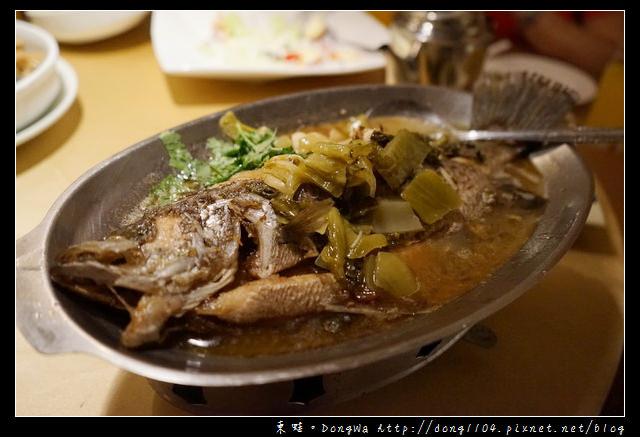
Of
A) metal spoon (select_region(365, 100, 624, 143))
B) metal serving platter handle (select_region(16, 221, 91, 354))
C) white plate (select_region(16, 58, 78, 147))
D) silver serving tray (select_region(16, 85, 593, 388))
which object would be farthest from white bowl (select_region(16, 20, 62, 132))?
metal spoon (select_region(365, 100, 624, 143))

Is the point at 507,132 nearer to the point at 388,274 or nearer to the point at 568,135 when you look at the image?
the point at 568,135

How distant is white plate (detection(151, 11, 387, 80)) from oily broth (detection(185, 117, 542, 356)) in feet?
4.84

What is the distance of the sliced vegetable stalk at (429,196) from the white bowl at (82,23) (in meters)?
2.69

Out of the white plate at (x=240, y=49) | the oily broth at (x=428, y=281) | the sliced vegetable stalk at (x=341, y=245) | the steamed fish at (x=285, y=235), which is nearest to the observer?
the steamed fish at (x=285, y=235)

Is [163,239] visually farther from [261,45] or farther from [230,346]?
[261,45]

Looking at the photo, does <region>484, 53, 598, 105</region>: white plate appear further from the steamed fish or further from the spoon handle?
the steamed fish

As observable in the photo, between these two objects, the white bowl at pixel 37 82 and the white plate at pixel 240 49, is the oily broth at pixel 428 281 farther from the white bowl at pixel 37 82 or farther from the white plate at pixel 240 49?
the white bowl at pixel 37 82

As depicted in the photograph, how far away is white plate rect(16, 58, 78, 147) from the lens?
249cm

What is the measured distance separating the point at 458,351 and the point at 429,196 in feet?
1.97

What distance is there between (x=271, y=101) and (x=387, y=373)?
4.76 ft

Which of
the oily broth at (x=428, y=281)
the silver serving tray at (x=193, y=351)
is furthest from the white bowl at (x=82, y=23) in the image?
the oily broth at (x=428, y=281)

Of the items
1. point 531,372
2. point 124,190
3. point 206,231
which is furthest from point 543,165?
point 124,190

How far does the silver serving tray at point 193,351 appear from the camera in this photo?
1.31m

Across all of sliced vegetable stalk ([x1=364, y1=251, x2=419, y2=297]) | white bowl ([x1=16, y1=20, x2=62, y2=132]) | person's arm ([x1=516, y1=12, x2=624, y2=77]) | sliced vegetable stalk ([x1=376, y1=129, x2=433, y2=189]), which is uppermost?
person's arm ([x1=516, y1=12, x2=624, y2=77])
